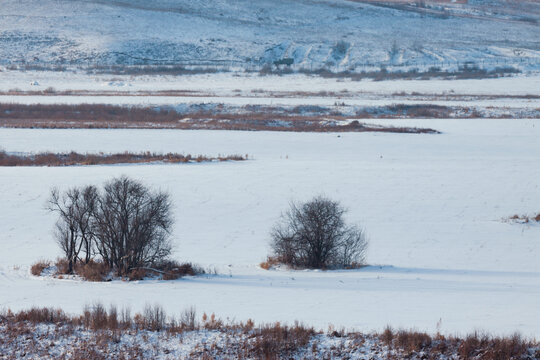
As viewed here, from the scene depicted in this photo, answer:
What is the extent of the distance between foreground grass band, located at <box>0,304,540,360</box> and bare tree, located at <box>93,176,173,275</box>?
11.6 feet

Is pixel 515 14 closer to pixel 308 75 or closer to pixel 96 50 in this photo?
pixel 308 75

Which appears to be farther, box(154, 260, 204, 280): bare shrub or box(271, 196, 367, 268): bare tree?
box(271, 196, 367, 268): bare tree

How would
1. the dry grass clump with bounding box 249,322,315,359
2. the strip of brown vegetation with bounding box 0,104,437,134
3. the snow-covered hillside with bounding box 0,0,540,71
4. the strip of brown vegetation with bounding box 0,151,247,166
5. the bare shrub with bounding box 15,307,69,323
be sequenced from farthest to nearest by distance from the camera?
the snow-covered hillside with bounding box 0,0,540,71
the strip of brown vegetation with bounding box 0,104,437,134
the strip of brown vegetation with bounding box 0,151,247,166
the bare shrub with bounding box 15,307,69,323
the dry grass clump with bounding box 249,322,315,359

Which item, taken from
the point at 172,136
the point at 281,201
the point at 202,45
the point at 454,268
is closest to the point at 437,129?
the point at 172,136

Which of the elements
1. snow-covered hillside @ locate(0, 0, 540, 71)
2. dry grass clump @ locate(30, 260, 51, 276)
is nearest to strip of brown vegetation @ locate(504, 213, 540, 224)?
dry grass clump @ locate(30, 260, 51, 276)

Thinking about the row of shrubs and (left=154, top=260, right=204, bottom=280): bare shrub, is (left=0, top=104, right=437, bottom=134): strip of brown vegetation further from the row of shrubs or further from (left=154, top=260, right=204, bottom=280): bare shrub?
(left=154, top=260, right=204, bottom=280): bare shrub

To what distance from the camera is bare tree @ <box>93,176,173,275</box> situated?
11711 millimetres

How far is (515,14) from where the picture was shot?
121 m

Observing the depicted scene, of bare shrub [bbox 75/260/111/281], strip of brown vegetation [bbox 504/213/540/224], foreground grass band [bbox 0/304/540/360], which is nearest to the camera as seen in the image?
foreground grass band [bbox 0/304/540/360]

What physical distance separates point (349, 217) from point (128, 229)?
648 cm

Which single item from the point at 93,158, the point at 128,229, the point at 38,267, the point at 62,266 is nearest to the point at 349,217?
the point at 128,229

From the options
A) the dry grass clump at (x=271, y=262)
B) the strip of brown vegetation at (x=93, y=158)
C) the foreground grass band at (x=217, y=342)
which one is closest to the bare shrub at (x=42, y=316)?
the foreground grass band at (x=217, y=342)

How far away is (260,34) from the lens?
91625 millimetres

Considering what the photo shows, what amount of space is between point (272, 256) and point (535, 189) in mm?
10502
